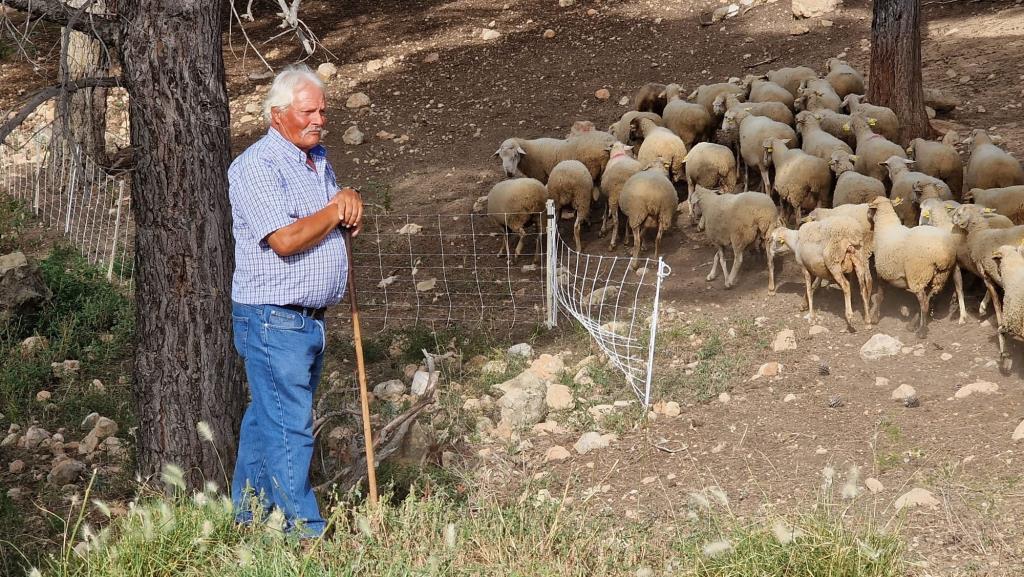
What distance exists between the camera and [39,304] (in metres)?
8.20

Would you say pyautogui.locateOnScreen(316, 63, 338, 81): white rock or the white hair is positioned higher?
the white hair

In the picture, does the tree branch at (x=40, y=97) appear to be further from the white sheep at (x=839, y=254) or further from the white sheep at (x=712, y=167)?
the white sheep at (x=712, y=167)

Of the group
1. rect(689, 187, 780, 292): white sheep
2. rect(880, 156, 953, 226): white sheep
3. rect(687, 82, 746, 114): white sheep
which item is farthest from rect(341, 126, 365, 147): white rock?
rect(880, 156, 953, 226): white sheep

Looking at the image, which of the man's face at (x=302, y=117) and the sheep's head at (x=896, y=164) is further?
the sheep's head at (x=896, y=164)

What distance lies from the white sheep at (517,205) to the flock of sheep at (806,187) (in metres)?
0.01

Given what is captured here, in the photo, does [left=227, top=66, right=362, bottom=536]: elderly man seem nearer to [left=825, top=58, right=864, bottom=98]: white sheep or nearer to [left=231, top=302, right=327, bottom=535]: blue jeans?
[left=231, top=302, right=327, bottom=535]: blue jeans

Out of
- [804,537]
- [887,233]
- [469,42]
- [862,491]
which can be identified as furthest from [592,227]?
[469,42]

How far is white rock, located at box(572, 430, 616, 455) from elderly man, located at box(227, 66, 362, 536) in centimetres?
202

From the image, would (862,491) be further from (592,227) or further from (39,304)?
(39,304)

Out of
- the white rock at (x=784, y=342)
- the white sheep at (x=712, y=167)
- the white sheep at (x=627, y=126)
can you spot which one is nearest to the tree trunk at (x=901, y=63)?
the white sheep at (x=712, y=167)

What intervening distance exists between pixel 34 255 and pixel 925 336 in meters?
8.32

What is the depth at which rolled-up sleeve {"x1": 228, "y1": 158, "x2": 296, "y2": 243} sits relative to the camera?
405 cm

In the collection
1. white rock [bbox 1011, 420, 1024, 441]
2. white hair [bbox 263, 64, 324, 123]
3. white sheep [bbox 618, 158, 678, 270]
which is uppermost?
white hair [bbox 263, 64, 324, 123]

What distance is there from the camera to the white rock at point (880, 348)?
6543 mm
